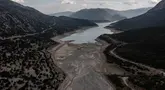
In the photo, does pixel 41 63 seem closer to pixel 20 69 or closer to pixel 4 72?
pixel 20 69

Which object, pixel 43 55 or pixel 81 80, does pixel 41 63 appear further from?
pixel 81 80

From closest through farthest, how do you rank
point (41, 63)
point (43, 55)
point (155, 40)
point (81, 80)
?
point (81, 80)
point (41, 63)
point (43, 55)
point (155, 40)

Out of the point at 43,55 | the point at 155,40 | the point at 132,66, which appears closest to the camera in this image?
the point at 132,66

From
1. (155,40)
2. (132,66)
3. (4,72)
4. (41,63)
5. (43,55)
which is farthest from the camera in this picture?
(155,40)

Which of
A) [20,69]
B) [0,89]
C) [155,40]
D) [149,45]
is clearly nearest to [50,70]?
[20,69]

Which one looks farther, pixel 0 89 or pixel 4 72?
pixel 4 72

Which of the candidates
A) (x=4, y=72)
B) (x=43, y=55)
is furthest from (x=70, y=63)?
(x=4, y=72)

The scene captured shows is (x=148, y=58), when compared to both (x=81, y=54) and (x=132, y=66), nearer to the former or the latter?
(x=132, y=66)

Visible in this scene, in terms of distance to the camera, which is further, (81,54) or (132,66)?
(81,54)

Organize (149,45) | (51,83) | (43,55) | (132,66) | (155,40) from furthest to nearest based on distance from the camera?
1. (155,40)
2. (149,45)
3. (43,55)
4. (132,66)
5. (51,83)
